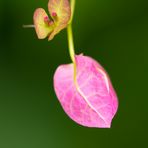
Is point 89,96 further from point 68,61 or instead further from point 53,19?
point 68,61

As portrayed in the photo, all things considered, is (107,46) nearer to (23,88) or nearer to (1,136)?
(23,88)

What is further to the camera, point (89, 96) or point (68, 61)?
point (68, 61)

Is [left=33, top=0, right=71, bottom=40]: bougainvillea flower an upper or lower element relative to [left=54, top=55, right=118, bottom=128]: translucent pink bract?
upper

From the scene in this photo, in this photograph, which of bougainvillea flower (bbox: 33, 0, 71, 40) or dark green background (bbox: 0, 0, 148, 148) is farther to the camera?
dark green background (bbox: 0, 0, 148, 148)

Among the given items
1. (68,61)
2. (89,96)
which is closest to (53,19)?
(89,96)

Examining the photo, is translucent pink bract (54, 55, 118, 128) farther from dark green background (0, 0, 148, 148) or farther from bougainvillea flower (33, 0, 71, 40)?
dark green background (0, 0, 148, 148)

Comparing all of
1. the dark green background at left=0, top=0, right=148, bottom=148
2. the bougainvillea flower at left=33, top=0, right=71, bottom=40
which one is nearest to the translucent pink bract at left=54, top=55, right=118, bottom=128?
the bougainvillea flower at left=33, top=0, right=71, bottom=40
